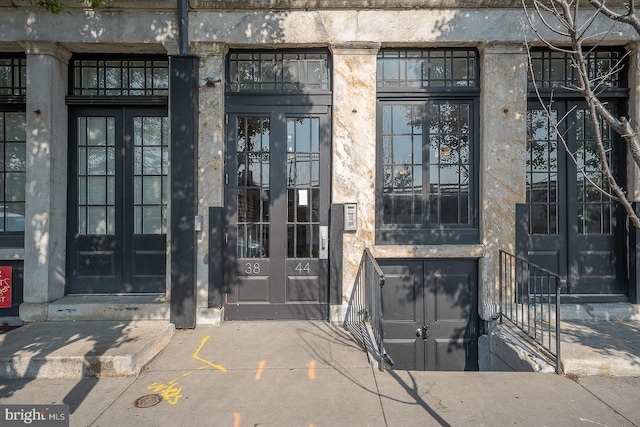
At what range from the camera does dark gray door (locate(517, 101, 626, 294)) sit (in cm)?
570

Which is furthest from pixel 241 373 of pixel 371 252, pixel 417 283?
pixel 417 283

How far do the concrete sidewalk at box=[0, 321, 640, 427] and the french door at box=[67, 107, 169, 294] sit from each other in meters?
2.06

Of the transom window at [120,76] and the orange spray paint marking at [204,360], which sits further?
the transom window at [120,76]

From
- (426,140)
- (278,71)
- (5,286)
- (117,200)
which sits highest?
(278,71)

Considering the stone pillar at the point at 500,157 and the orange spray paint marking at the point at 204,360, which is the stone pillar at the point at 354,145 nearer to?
the stone pillar at the point at 500,157

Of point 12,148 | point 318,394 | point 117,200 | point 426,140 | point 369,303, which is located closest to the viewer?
point 318,394

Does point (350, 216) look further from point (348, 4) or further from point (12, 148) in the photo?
point (12, 148)

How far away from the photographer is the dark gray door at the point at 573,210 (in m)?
5.70

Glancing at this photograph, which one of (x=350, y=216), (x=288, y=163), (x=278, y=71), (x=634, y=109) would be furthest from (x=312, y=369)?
(x=634, y=109)

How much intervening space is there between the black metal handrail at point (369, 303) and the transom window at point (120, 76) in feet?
14.6

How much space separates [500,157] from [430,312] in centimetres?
269

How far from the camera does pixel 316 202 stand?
18.5 feet

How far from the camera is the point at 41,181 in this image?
5375 millimetres

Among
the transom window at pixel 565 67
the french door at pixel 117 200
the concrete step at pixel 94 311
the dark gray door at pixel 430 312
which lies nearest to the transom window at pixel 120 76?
the french door at pixel 117 200
